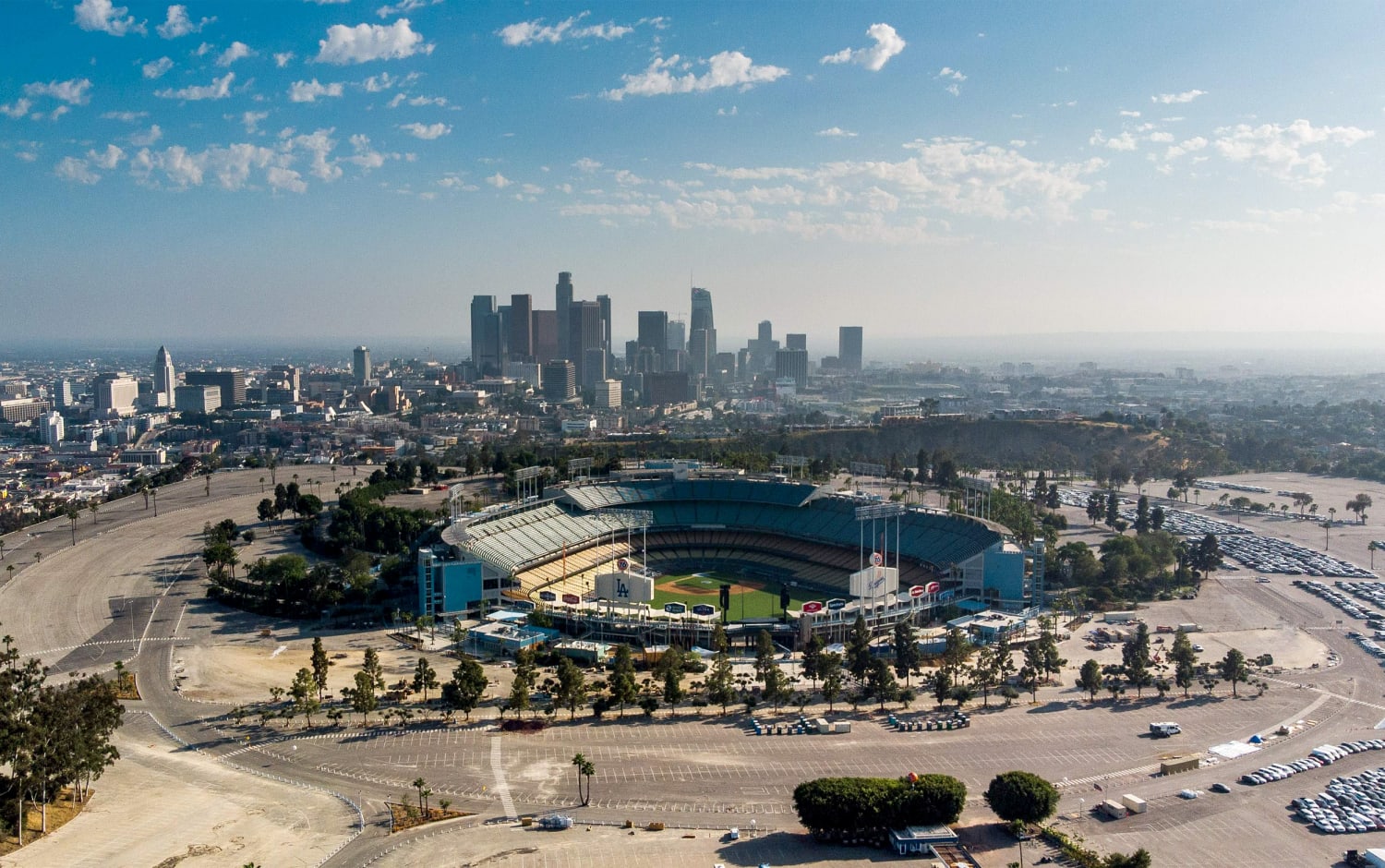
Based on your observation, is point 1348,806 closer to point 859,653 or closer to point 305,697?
point 859,653

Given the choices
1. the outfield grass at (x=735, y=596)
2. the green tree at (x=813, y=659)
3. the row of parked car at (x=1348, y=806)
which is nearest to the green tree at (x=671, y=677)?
the green tree at (x=813, y=659)

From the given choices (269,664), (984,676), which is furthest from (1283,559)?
(269,664)

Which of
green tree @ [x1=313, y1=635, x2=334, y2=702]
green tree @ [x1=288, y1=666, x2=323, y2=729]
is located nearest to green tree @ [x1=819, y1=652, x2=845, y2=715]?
green tree @ [x1=288, y1=666, x2=323, y2=729]

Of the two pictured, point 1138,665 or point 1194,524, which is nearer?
point 1138,665

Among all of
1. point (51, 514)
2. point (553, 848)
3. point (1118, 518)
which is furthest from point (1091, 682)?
point (51, 514)

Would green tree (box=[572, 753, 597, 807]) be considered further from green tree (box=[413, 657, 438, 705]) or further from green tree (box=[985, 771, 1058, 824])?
green tree (box=[985, 771, 1058, 824])

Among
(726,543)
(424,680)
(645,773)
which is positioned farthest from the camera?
(726,543)
